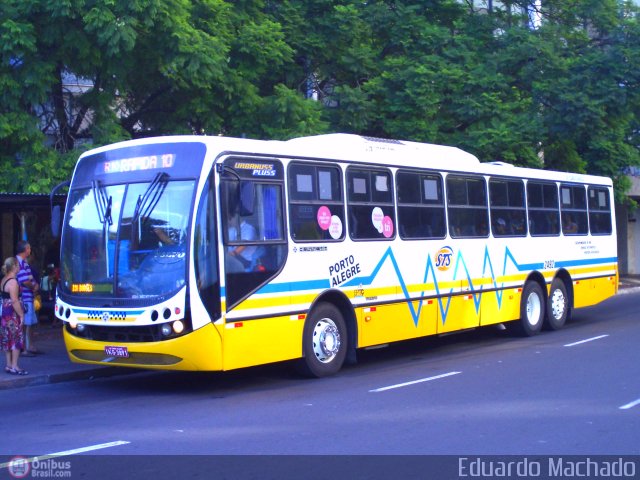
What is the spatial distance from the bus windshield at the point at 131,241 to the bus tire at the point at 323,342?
7.65 ft

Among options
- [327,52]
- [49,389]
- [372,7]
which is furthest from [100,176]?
[372,7]

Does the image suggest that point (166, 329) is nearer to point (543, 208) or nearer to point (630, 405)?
point (630, 405)

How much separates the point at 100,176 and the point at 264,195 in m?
2.23

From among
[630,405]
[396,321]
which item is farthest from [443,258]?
[630,405]

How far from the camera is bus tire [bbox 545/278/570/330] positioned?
18.0 m

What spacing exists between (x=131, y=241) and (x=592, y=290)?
12.3 meters

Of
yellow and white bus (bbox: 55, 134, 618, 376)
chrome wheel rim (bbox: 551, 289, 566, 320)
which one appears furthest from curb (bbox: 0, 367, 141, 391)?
chrome wheel rim (bbox: 551, 289, 566, 320)

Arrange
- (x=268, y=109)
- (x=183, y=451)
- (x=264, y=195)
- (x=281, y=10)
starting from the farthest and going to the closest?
1. (x=281, y=10)
2. (x=268, y=109)
3. (x=264, y=195)
4. (x=183, y=451)

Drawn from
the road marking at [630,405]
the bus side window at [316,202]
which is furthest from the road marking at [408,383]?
the road marking at [630,405]

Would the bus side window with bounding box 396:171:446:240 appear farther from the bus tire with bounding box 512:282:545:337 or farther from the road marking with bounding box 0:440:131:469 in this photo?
the road marking with bounding box 0:440:131:469

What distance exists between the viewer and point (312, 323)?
1188 centimetres

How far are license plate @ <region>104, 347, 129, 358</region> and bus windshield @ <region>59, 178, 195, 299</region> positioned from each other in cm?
66

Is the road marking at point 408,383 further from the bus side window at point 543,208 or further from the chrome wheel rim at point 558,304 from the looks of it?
the chrome wheel rim at point 558,304

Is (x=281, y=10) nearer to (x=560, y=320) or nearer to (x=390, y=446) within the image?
(x=560, y=320)
